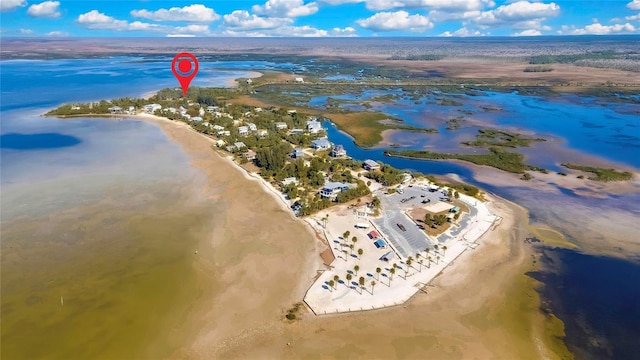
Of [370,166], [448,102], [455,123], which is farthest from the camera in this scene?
[448,102]

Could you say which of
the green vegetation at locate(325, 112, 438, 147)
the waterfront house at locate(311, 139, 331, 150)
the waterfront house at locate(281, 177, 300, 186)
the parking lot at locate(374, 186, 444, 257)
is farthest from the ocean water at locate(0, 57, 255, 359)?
the green vegetation at locate(325, 112, 438, 147)

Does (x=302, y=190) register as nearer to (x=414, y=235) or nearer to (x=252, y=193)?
(x=252, y=193)

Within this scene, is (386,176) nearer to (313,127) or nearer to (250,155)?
(250,155)

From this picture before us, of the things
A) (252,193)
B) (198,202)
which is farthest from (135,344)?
(252,193)

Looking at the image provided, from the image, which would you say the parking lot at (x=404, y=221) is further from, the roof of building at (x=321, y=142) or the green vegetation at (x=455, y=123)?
the green vegetation at (x=455, y=123)

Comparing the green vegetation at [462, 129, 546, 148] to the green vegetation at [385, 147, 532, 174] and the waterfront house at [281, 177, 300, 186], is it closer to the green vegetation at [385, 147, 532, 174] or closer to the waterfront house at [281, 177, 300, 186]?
the green vegetation at [385, 147, 532, 174]

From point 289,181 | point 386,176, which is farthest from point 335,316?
point 386,176

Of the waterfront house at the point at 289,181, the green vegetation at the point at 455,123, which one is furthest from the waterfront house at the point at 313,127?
the green vegetation at the point at 455,123
